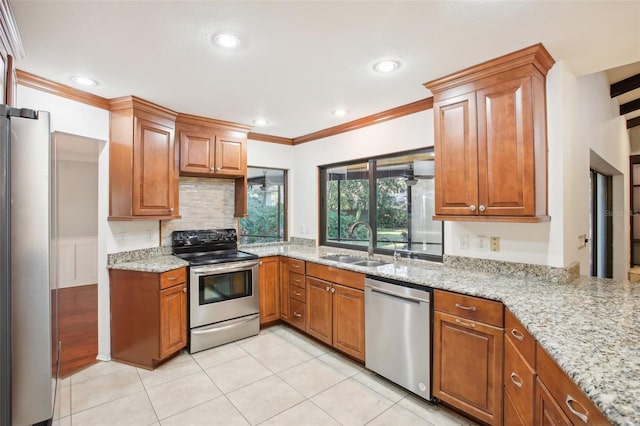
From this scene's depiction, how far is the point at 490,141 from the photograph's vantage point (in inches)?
85.9

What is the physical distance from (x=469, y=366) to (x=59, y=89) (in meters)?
3.72

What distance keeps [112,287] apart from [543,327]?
3375 mm

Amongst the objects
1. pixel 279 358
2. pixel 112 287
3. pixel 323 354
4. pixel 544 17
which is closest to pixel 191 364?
pixel 279 358

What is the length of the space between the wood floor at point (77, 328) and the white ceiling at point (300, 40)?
172 centimetres

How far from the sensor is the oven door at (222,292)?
122 inches

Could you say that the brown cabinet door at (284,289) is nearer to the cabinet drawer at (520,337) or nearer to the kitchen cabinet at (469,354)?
the kitchen cabinet at (469,354)

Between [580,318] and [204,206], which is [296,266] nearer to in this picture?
[204,206]

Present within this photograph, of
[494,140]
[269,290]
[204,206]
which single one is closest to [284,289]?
[269,290]

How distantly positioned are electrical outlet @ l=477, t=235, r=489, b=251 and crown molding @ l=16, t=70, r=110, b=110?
3523mm

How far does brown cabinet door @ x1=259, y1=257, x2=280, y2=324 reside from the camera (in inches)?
144

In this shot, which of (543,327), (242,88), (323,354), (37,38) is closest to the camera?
(543,327)

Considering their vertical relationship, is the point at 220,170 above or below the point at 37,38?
below

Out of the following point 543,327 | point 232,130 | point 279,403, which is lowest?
point 279,403

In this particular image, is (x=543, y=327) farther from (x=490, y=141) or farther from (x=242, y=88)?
(x=242, y=88)
